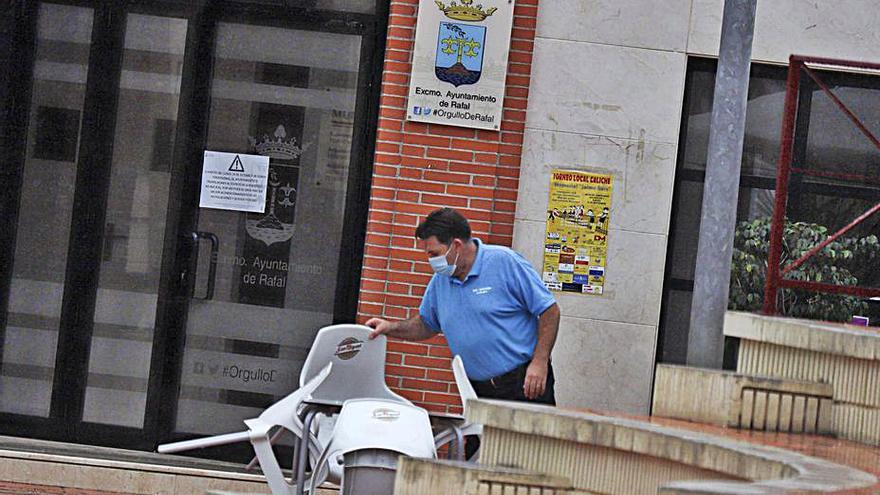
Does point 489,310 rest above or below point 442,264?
below

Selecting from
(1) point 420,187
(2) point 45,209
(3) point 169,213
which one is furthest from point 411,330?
(2) point 45,209

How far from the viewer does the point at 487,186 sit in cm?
759

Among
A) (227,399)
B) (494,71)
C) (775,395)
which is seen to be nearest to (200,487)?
(227,399)

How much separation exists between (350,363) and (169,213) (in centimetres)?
215

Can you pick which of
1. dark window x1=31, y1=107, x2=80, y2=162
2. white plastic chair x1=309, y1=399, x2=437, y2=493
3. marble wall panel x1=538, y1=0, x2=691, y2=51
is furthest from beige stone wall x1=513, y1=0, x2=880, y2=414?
dark window x1=31, y1=107, x2=80, y2=162

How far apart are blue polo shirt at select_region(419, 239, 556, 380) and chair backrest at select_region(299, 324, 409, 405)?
0.37m

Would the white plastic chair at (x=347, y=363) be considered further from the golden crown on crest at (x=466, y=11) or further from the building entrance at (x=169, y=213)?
the golden crown on crest at (x=466, y=11)

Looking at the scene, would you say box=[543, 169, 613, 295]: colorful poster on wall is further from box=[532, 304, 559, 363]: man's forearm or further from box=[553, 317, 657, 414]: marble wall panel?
box=[532, 304, 559, 363]: man's forearm

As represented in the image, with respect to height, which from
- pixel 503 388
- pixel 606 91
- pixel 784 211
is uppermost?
pixel 606 91

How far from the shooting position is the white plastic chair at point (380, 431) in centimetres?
512

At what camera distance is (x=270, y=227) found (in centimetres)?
796

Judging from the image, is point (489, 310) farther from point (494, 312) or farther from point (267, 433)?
point (267, 433)

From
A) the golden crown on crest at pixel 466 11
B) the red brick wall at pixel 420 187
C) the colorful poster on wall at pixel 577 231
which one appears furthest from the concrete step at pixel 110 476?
the golden crown on crest at pixel 466 11

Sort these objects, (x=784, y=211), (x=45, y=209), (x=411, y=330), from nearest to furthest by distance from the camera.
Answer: (x=411, y=330) < (x=784, y=211) < (x=45, y=209)
